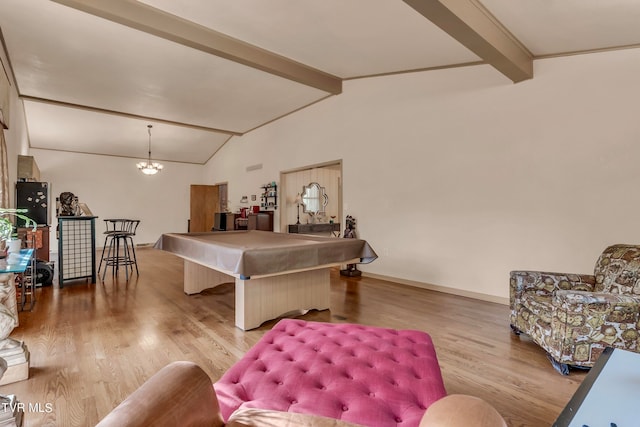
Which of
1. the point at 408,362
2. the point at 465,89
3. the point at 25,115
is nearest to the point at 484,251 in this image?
the point at 465,89

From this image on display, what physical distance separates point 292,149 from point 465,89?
365cm

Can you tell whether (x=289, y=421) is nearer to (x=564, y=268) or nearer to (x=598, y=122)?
(x=564, y=268)

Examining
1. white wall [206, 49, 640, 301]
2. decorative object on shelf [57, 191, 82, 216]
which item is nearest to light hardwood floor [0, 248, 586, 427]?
white wall [206, 49, 640, 301]

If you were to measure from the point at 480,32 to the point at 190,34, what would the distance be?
3035 mm

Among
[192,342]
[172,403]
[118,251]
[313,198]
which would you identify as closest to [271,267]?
[192,342]

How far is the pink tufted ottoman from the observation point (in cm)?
111

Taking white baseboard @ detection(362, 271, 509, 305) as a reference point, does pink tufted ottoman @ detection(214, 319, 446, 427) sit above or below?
above

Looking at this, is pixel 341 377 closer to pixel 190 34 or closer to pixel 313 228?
pixel 190 34

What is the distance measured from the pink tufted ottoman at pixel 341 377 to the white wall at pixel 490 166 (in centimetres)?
269

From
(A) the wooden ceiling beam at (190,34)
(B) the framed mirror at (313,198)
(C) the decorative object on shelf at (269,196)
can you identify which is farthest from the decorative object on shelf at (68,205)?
(B) the framed mirror at (313,198)

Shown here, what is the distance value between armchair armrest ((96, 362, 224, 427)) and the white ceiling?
111 inches

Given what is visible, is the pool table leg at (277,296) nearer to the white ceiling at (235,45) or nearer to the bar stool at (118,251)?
the white ceiling at (235,45)

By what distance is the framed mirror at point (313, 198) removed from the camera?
773 centimetres

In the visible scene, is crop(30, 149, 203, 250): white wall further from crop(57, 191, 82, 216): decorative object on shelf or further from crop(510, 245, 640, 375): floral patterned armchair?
crop(510, 245, 640, 375): floral patterned armchair
